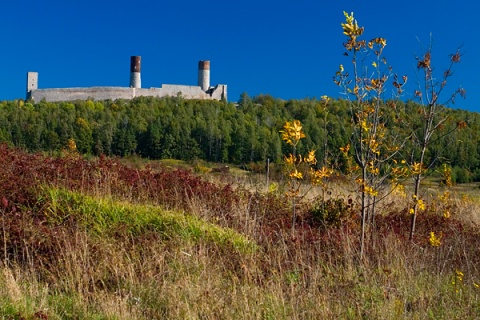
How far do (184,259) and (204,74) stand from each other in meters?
93.4

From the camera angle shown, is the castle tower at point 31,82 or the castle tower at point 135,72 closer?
the castle tower at point 31,82

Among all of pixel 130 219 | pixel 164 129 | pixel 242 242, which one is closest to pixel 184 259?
pixel 242 242

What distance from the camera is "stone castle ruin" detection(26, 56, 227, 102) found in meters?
91.2

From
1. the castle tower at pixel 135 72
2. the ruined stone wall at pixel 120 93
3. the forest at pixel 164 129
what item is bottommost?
the forest at pixel 164 129

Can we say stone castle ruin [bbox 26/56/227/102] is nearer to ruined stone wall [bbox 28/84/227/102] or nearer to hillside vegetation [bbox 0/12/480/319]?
ruined stone wall [bbox 28/84/227/102]

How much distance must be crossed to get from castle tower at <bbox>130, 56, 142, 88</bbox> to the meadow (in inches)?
3482

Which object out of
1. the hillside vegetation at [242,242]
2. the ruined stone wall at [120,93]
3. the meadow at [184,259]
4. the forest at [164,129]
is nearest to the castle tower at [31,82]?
the ruined stone wall at [120,93]

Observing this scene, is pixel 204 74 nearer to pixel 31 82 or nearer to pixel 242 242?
pixel 31 82

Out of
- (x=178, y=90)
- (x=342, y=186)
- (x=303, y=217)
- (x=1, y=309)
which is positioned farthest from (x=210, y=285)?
(x=178, y=90)

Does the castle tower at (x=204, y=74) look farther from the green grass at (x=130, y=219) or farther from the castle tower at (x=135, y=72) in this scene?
the green grass at (x=130, y=219)

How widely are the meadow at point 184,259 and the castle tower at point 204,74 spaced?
88192mm

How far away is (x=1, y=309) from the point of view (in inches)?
163

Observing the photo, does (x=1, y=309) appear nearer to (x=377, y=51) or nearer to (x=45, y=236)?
(x=45, y=236)

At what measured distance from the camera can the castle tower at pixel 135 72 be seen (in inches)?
3769
